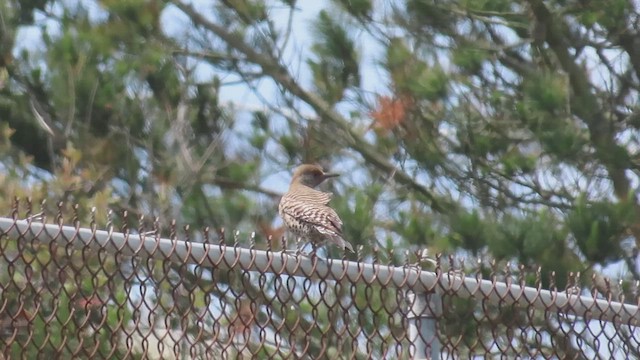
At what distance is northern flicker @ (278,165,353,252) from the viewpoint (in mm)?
6652

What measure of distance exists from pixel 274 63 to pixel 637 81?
2354mm

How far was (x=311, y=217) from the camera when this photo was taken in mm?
6863

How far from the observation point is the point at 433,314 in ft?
15.0

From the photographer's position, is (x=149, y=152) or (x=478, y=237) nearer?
(x=478, y=237)

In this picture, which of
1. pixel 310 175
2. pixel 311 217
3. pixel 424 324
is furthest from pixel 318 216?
pixel 424 324

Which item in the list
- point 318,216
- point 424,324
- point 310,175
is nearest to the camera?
point 424,324

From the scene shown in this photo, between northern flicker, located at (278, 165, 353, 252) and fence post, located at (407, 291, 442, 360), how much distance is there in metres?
1.58

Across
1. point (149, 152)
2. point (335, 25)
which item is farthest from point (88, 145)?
point (335, 25)

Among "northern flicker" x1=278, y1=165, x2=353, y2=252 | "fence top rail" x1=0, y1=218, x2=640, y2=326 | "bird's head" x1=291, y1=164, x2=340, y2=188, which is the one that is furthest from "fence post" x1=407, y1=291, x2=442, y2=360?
"bird's head" x1=291, y1=164, x2=340, y2=188

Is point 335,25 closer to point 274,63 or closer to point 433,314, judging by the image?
point 274,63

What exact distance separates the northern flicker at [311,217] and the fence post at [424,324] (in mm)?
1579

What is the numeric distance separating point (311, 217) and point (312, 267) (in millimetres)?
2404

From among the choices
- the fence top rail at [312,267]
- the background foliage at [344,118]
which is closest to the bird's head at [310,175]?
the background foliage at [344,118]

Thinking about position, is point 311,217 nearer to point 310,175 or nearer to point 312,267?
point 310,175
